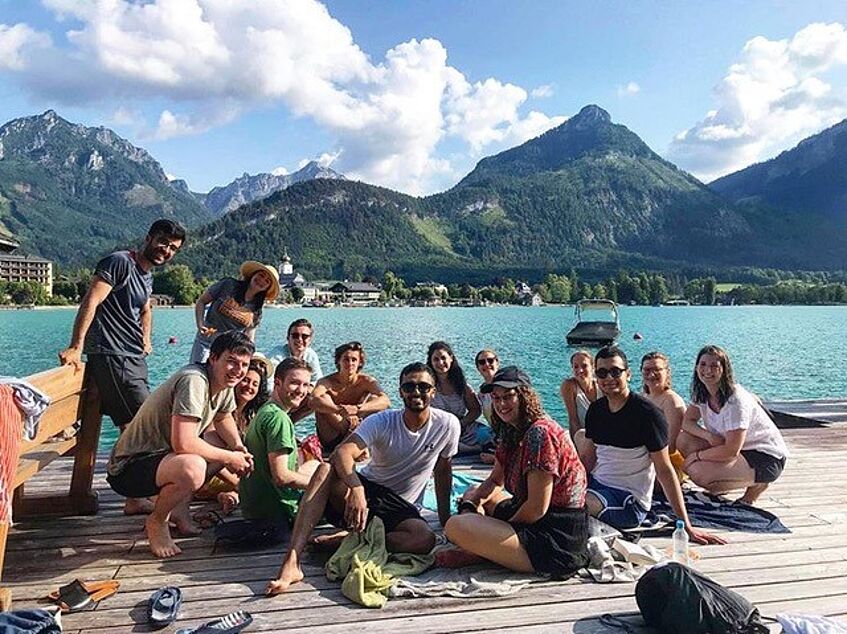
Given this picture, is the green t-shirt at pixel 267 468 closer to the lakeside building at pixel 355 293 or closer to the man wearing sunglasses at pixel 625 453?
the man wearing sunglasses at pixel 625 453

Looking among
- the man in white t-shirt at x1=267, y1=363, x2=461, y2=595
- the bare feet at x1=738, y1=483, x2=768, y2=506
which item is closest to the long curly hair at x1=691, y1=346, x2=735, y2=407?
the bare feet at x1=738, y1=483, x2=768, y2=506

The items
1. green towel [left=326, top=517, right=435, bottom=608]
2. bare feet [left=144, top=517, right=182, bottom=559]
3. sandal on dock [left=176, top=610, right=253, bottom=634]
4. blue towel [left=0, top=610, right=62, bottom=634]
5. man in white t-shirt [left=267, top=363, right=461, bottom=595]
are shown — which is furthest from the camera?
bare feet [left=144, top=517, right=182, bottom=559]

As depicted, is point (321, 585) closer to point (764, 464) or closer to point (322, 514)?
point (322, 514)

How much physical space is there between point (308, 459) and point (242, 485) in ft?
2.44

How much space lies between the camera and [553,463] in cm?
406

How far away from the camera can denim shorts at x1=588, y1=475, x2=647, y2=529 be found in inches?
197

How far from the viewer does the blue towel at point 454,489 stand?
19.6ft

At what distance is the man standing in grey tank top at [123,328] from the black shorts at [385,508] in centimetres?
210

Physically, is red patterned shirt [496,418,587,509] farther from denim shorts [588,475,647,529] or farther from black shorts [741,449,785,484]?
black shorts [741,449,785,484]

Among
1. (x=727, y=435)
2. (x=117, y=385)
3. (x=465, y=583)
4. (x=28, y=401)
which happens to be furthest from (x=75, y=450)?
(x=727, y=435)

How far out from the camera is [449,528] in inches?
175

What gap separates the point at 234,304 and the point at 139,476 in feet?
8.22

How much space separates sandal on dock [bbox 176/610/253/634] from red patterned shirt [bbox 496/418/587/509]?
193cm

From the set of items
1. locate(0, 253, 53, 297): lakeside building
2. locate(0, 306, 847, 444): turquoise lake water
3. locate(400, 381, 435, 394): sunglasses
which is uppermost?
locate(0, 253, 53, 297): lakeside building
